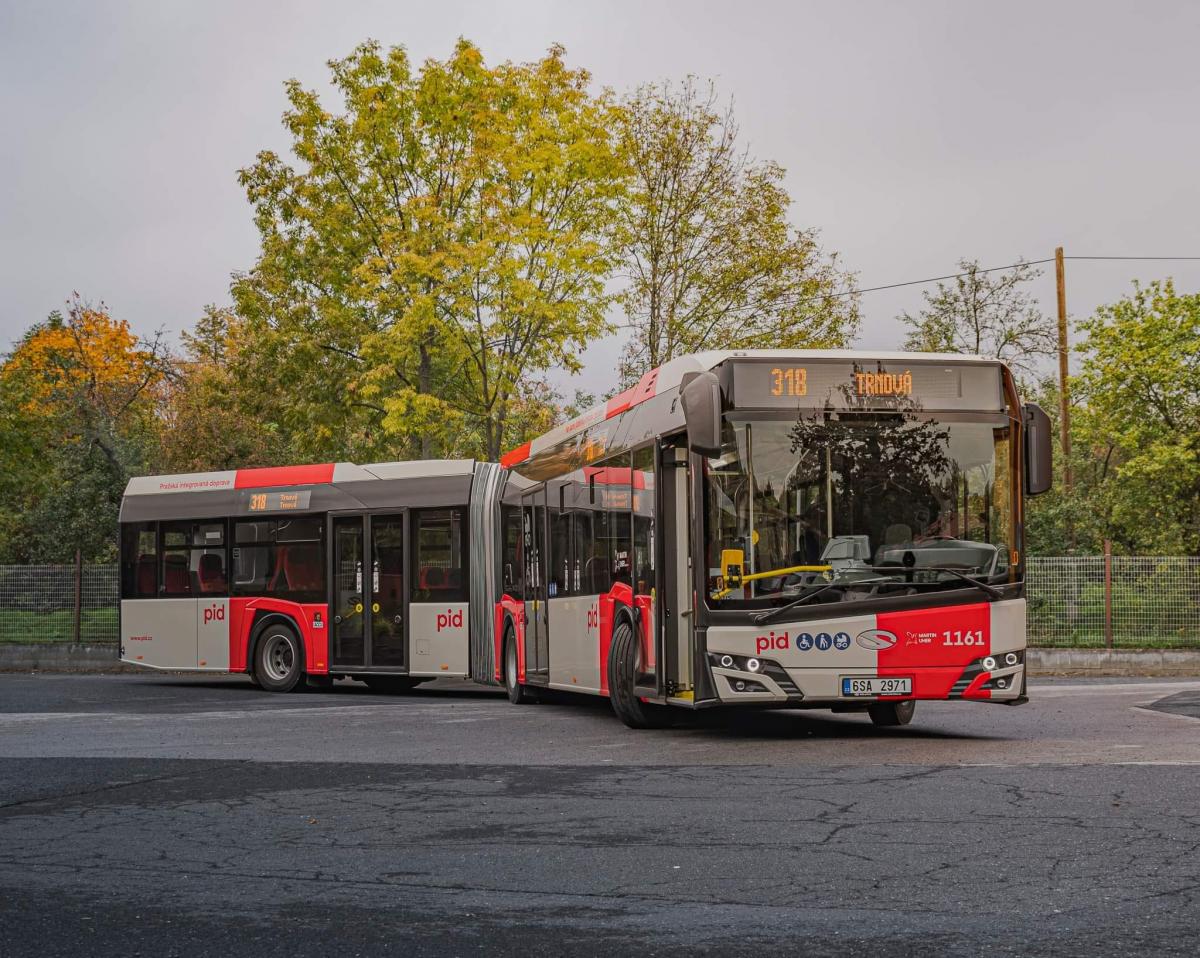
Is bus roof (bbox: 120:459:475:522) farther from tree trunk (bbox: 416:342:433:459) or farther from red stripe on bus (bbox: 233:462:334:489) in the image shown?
tree trunk (bbox: 416:342:433:459)

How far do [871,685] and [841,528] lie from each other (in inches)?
49.9

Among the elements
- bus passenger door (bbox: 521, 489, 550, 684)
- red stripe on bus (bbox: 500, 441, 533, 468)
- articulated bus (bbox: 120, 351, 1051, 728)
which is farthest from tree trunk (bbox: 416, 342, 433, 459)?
articulated bus (bbox: 120, 351, 1051, 728)

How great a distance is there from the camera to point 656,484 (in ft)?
45.6

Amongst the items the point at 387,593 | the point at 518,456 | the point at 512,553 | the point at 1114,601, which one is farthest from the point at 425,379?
the point at 1114,601

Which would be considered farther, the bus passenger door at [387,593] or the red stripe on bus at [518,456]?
the bus passenger door at [387,593]

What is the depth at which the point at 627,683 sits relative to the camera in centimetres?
1480

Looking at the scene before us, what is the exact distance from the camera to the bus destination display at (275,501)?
23688mm

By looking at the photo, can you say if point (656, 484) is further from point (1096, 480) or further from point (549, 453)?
point (1096, 480)

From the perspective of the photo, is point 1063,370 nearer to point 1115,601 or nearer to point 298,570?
point 1115,601

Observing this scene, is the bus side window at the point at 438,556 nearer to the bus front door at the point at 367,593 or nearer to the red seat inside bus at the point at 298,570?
the bus front door at the point at 367,593

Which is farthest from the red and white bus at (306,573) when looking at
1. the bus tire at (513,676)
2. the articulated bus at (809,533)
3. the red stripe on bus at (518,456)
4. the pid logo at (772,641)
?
the pid logo at (772,641)

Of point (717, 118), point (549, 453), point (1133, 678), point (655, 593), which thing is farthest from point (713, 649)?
point (717, 118)

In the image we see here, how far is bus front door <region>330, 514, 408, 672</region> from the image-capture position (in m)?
22.6

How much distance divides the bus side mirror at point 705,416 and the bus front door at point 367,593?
34.4 ft
